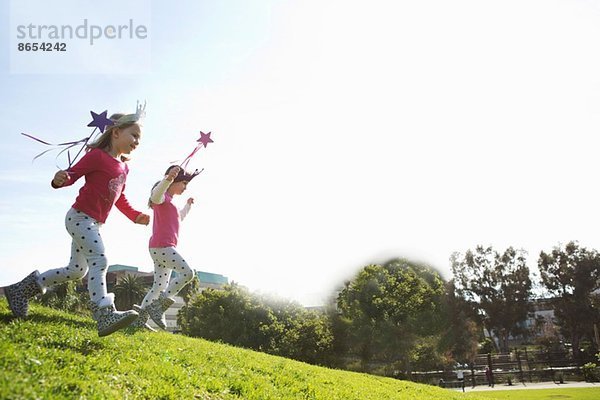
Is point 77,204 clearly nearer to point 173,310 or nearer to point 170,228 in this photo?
point 170,228

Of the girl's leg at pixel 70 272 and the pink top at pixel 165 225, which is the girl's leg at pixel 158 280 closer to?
the pink top at pixel 165 225

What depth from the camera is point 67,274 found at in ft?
18.5

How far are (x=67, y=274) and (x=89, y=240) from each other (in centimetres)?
70

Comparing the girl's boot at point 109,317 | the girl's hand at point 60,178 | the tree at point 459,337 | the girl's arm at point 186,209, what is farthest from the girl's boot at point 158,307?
the tree at point 459,337

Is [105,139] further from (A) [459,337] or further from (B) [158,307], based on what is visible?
(A) [459,337]

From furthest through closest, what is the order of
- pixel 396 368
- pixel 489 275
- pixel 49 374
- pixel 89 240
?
1. pixel 489 275
2. pixel 396 368
3. pixel 89 240
4. pixel 49 374

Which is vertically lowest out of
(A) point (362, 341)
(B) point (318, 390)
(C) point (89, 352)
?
(A) point (362, 341)

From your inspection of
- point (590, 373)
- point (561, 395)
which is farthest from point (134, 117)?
point (590, 373)

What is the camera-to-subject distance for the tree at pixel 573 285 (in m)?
46.3

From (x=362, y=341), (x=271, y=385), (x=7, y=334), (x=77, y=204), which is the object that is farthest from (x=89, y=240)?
(x=362, y=341)

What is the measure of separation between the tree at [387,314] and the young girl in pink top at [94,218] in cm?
3030

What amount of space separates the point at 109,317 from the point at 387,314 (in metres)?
32.2

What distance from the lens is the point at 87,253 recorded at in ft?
17.5

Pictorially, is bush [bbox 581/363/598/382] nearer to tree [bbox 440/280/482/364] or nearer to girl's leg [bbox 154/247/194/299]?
tree [bbox 440/280/482/364]
